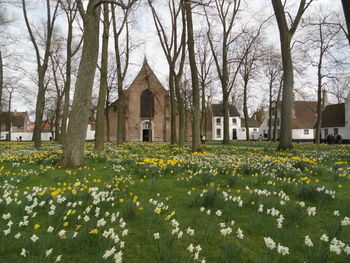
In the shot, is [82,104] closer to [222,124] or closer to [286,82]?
[286,82]

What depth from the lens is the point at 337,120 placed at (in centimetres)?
4866

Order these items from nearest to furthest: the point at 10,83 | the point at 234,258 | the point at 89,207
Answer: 1. the point at 234,258
2. the point at 89,207
3. the point at 10,83

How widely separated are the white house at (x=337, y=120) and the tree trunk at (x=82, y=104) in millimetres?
48152

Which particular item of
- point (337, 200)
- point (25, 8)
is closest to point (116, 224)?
point (337, 200)

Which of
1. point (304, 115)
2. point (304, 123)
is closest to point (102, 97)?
point (304, 123)

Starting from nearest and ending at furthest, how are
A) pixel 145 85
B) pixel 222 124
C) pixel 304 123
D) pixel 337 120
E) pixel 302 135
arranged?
pixel 337 120 < pixel 145 85 < pixel 302 135 < pixel 304 123 < pixel 222 124

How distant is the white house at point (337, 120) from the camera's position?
46.4 meters

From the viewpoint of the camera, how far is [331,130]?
49.7m

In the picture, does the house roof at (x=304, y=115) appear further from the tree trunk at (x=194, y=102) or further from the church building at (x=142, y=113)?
the tree trunk at (x=194, y=102)

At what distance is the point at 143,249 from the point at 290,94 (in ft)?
43.6

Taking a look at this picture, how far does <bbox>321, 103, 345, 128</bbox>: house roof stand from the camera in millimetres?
48062

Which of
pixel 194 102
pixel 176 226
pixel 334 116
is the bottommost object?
pixel 176 226

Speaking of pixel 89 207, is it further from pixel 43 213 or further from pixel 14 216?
pixel 14 216

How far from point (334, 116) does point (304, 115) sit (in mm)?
9553
